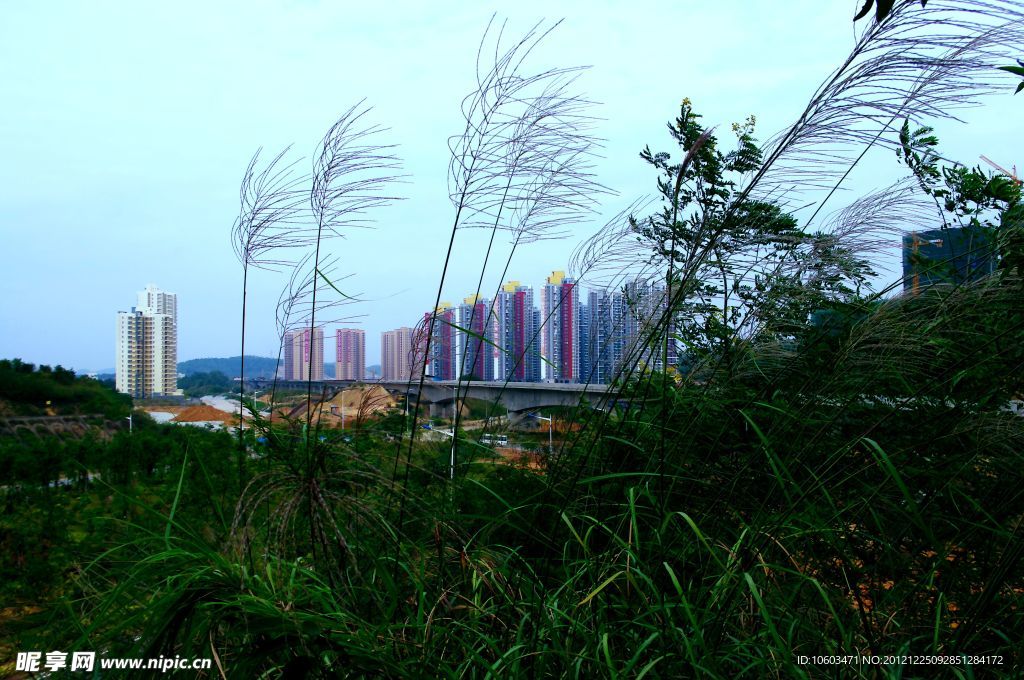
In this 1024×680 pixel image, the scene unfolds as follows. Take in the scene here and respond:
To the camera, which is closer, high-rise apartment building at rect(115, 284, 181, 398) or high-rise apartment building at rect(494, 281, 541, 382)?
high-rise apartment building at rect(494, 281, 541, 382)

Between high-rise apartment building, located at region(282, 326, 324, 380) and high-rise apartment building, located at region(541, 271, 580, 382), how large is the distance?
2.57 ft

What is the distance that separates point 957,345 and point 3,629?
329 cm

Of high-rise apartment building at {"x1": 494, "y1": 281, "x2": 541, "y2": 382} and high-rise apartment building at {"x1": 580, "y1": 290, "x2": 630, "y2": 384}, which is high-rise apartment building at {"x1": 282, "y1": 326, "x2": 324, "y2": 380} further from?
high-rise apartment building at {"x1": 580, "y1": 290, "x2": 630, "y2": 384}

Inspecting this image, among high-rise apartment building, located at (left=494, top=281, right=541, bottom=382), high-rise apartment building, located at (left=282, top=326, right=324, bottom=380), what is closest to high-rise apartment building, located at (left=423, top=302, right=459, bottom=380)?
high-rise apartment building, located at (left=494, top=281, right=541, bottom=382)

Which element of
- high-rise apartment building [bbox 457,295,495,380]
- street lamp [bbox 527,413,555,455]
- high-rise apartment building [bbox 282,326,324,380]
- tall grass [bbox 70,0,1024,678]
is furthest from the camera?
street lamp [bbox 527,413,555,455]

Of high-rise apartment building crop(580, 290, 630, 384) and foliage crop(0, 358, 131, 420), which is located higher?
high-rise apartment building crop(580, 290, 630, 384)

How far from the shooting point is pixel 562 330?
2.57 meters

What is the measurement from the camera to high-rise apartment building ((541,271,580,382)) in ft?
7.90

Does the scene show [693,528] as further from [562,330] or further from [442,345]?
[562,330]

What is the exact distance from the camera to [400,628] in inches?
51.9

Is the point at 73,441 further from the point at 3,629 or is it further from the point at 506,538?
the point at 506,538

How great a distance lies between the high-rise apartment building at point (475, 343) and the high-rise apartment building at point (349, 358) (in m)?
0.37

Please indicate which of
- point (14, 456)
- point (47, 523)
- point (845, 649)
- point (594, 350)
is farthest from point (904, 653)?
point (14, 456)

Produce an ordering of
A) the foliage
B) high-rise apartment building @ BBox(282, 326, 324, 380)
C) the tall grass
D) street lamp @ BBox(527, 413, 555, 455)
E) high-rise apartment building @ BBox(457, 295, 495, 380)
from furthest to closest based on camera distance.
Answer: the foliage → street lamp @ BBox(527, 413, 555, 455) → high-rise apartment building @ BBox(282, 326, 324, 380) → high-rise apartment building @ BBox(457, 295, 495, 380) → the tall grass
